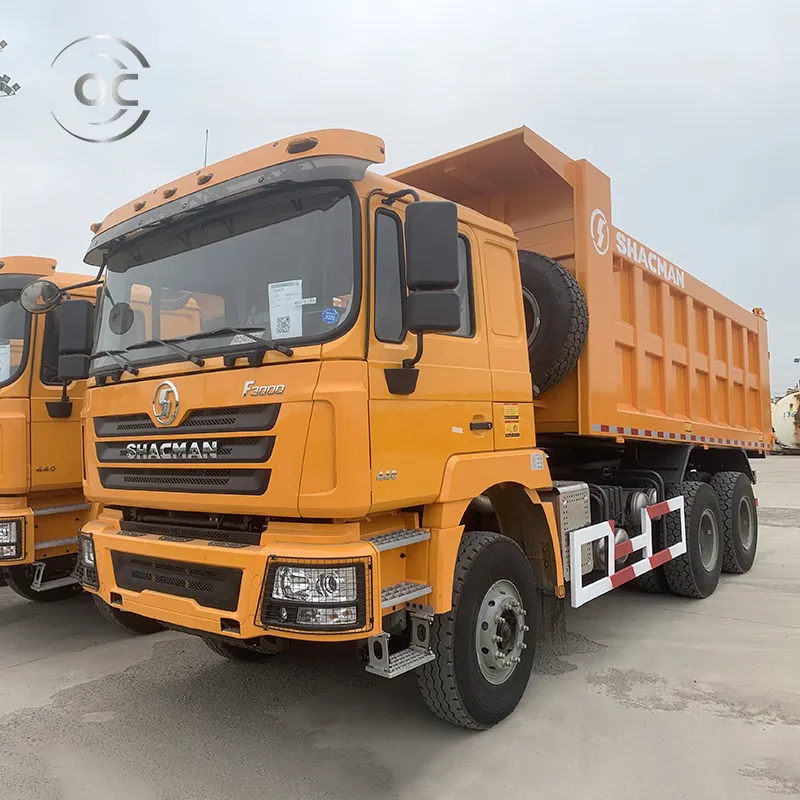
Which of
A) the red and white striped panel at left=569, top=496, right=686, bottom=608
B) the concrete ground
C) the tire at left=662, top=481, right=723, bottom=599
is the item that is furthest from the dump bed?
the concrete ground

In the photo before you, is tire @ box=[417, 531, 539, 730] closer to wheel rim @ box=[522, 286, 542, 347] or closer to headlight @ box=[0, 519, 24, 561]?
wheel rim @ box=[522, 286, 542, 347]

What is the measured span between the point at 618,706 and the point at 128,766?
256 centimetres

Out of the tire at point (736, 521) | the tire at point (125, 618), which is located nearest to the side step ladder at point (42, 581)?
the tire at point (125, 618)

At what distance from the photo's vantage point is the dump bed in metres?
4.73

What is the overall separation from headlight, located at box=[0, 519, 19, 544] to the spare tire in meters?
3.74

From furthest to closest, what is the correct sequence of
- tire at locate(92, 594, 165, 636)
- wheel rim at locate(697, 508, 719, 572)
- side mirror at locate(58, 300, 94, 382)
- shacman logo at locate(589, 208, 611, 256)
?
wheel rim at locate(697, 508, 719, 572) → shacman logo at locate(589, 208, 611, 256) → side mirror at locate(58, 300, 94, 382) → tire at locate(92, 594, 165, 636)

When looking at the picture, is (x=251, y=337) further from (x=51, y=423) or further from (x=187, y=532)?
(x=51, y=423)

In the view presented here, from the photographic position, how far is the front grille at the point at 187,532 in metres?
3.13

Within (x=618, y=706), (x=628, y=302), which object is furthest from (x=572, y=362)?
(x=618, y=706)

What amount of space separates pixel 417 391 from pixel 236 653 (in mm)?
2330

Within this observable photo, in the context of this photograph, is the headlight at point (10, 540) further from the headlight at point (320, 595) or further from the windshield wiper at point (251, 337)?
the headlight at point (320, 595)

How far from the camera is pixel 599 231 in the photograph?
4.92m

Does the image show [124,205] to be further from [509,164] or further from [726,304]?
[726,304]

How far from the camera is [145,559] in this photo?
11.1ft
